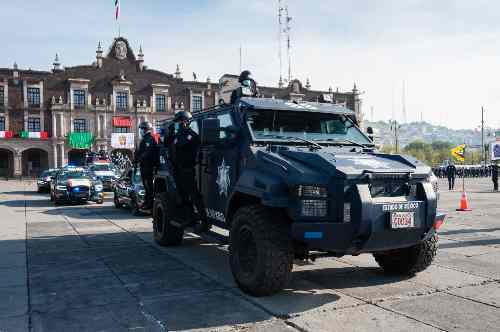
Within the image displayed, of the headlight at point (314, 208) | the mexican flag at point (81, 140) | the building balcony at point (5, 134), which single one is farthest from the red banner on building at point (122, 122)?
the headlight at point (314, 208)

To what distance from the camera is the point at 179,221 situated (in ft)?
27.1

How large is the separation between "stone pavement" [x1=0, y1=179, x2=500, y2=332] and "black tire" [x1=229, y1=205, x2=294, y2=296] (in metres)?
0.21

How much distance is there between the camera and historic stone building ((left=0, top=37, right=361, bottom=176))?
56.5 meters

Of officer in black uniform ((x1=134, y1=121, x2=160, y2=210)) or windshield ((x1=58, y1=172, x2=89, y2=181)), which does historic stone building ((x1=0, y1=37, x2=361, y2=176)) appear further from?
officer in black uniform ((x1=134, y1=121, x2=160, y2=210))

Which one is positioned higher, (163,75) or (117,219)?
(163,75)

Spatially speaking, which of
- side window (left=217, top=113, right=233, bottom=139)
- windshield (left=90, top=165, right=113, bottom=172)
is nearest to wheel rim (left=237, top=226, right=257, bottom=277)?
side window (left=217, top=113, right=233, bottom=139)

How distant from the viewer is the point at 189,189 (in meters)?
8.09

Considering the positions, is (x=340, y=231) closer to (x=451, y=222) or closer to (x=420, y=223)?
(x=420, y=223)

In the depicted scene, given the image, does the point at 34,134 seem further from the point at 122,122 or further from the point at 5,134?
the point at 122,122

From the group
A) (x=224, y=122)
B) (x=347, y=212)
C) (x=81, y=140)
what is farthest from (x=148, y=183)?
(x=81, y=140)

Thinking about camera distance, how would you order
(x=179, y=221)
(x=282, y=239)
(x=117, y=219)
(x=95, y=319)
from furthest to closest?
1. (x=117, y=219)
2. (x=179, y=221)
3. (x=282, y=239)
4. (x=95, y=319)

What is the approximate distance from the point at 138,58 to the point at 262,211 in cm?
6074

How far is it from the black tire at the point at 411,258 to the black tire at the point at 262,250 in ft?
6.08

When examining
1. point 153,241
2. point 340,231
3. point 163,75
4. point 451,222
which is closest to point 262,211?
point 340,231
